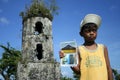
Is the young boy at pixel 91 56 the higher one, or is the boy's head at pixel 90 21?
the boy's head at pixel 90 21

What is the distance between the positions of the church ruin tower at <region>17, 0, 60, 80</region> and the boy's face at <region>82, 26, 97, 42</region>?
53.1 feet

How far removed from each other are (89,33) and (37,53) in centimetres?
1691

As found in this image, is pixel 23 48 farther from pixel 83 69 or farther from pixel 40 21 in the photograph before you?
pixel 83 69

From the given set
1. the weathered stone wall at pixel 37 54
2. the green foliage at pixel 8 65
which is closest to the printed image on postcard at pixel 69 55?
the weathered stone wall at pixel 37 54

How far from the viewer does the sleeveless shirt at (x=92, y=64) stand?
3.71m

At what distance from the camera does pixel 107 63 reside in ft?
12.5

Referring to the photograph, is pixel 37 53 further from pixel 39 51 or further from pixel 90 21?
pixel 90 21

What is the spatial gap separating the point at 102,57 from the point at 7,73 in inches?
1086

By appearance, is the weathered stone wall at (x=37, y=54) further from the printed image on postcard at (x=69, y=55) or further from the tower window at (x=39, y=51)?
the printed image on postcard at (x=69, y=55)

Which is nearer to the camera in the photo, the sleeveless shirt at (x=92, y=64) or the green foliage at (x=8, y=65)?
the sleeveless shirt at (x=92, y=64)

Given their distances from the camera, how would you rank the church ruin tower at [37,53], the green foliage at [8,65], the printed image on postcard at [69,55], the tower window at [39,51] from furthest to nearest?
1. the green foliage at [8,65]
2. the tower window at [39,51]
3. the church ruin tower at [37,53]
4. the printed image on postcard at [69,55]

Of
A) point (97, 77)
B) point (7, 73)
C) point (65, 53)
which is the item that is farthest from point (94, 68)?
point (7, 73)

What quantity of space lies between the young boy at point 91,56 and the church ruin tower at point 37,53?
16.1 metres

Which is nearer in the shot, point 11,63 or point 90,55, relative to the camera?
point 90,55
